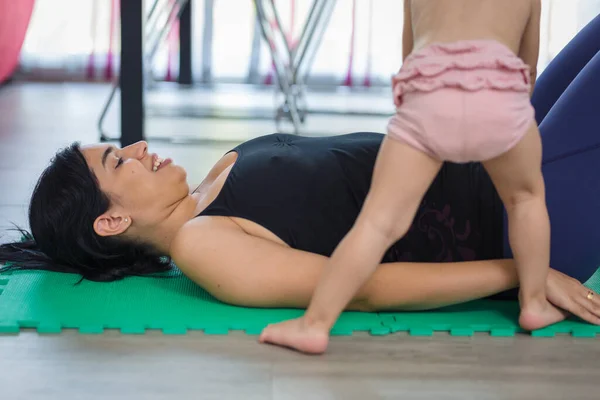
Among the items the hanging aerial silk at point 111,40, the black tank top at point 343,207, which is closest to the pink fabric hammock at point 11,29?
the hanging aerial silk at point 111,40

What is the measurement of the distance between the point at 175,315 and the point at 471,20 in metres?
0.74

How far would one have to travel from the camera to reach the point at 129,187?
5.72ft

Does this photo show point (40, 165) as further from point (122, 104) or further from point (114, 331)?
point (114, 331)

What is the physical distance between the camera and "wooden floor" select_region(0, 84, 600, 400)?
1371 mm

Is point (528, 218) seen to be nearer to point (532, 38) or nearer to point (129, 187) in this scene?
point (532, 38)

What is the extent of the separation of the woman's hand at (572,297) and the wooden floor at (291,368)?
0.19 feet

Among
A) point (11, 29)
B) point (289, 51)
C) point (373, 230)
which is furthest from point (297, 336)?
point (11, 29)

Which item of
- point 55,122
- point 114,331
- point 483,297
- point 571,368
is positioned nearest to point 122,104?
point 55,122

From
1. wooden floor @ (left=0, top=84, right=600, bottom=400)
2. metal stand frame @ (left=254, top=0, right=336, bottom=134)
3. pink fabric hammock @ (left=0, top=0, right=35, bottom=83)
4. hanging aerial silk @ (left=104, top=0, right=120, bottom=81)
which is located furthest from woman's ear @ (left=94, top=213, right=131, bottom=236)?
hanging aerial silk @ (left=104, top=0, right=120, bottom=81)

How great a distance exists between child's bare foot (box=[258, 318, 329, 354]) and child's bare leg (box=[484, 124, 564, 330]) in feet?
1.19

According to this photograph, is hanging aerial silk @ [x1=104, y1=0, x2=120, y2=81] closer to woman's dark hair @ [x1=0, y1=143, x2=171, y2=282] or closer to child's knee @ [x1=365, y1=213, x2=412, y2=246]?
woman's dark hair @ [x1=0, y1=143, x2=171, y2=282]

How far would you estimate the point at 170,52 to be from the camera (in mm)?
4828

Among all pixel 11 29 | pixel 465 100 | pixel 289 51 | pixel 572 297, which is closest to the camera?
pixel 465 100

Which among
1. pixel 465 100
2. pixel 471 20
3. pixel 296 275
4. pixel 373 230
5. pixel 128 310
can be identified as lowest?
pixel 128 310
